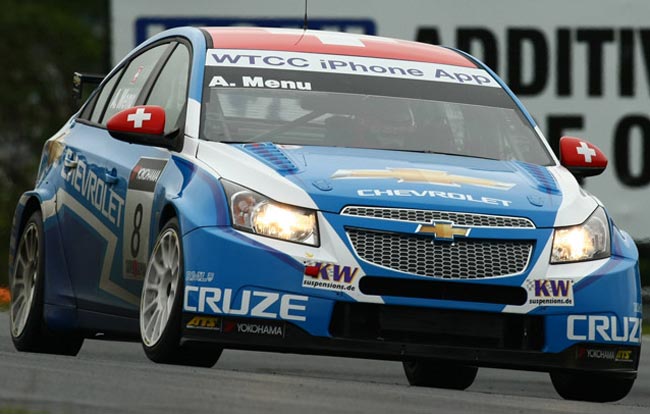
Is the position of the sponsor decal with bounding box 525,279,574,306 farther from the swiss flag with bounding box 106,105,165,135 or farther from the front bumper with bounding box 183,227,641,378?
the swiss flag with bounding box 106,105,165,135

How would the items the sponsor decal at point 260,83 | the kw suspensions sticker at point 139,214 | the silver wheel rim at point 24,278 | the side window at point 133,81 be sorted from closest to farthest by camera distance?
the kw suspensions sticker at point 139,214, the sponsor decal at point 260,83, the side window at point 133,81, the silver wheel rim at point 24,278

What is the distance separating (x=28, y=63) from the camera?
164 ft

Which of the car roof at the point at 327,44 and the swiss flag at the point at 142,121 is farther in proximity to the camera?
the car roof at the point at 327,44

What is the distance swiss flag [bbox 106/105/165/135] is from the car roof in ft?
2.27

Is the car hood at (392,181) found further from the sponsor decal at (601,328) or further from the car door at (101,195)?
the car door at (101,195)

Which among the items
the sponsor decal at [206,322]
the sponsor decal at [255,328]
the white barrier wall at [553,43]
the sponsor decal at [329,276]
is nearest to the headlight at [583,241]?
the sponsor decal at [329,276]

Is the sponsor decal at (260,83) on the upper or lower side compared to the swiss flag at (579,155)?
upper

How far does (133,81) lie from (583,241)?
274 centimetres

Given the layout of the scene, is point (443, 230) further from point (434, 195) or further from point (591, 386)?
point (591, 386)

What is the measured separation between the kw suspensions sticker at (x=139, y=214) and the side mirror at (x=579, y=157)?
1.77 meters

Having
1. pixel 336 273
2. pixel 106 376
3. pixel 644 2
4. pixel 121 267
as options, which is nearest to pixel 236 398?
pixel 106 376

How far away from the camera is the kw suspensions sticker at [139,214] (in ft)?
29.5

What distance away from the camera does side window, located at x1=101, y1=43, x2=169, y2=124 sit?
33.3 feet

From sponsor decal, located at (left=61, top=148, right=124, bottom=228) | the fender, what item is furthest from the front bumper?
the fender
